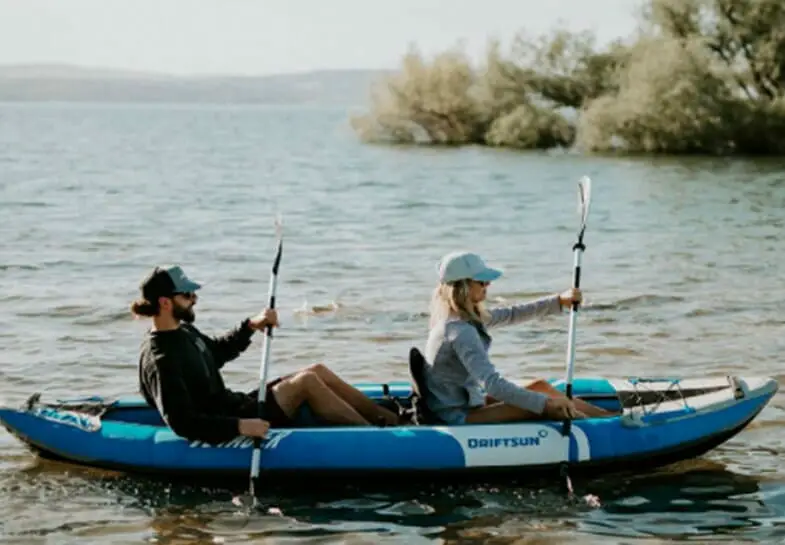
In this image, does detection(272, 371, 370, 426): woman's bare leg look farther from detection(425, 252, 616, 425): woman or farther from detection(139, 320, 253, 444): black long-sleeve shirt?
detection(425, 252, 616, 425): woman

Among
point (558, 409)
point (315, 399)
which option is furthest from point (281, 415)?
point (558, 409)

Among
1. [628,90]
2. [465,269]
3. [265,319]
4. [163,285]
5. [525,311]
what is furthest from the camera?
[628,90]

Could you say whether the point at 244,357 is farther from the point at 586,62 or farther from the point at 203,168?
the point at 586,62

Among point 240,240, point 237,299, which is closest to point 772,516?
point 237,299

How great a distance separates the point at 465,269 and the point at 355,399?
1174 mm

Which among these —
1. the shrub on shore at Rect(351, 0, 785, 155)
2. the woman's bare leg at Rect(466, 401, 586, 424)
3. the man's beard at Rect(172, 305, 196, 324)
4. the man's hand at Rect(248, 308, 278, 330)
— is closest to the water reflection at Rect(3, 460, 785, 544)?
the woman's bare leg at Rect(466, 401, 586, 424)

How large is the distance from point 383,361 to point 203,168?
32378 millimetres

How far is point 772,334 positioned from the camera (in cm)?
1305

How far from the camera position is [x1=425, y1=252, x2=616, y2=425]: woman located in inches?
310

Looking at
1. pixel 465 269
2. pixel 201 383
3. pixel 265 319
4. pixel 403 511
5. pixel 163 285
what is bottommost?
pixel 403 511

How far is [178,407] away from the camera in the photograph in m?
7.68

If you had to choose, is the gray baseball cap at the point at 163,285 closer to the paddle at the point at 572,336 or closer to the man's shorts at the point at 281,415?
the man's shorts at the point at 281,415

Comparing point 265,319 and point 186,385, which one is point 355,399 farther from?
point 186,385

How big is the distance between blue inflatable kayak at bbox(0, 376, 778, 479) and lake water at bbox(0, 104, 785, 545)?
0.18 meters
